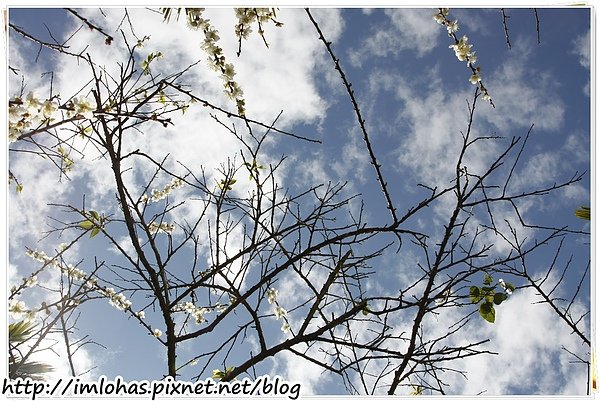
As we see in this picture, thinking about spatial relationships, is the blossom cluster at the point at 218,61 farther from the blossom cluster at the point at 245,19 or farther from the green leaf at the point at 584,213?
the green leaf at the point at 584,213

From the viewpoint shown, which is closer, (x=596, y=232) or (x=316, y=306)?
(x=596, y=232)

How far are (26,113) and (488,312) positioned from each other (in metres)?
1.90

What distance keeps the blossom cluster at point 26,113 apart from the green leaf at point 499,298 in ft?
6.06

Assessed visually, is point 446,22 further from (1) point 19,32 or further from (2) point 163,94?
(1) point 19,32

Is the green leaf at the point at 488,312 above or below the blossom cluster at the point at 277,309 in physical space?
below

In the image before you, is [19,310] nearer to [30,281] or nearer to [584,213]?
[30,281]

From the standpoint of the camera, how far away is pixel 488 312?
1.85 metres

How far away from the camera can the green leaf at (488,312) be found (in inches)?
72.8

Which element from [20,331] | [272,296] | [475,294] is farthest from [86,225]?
[475,294]

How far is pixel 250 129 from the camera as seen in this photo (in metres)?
2.02

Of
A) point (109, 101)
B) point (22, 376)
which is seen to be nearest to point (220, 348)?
point (22, 376)

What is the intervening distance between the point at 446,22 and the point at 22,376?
2600 mm

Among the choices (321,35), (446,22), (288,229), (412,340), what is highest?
(446,22)

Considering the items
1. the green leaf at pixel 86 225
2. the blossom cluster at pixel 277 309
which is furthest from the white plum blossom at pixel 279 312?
the green leaf at pixel 86 225
